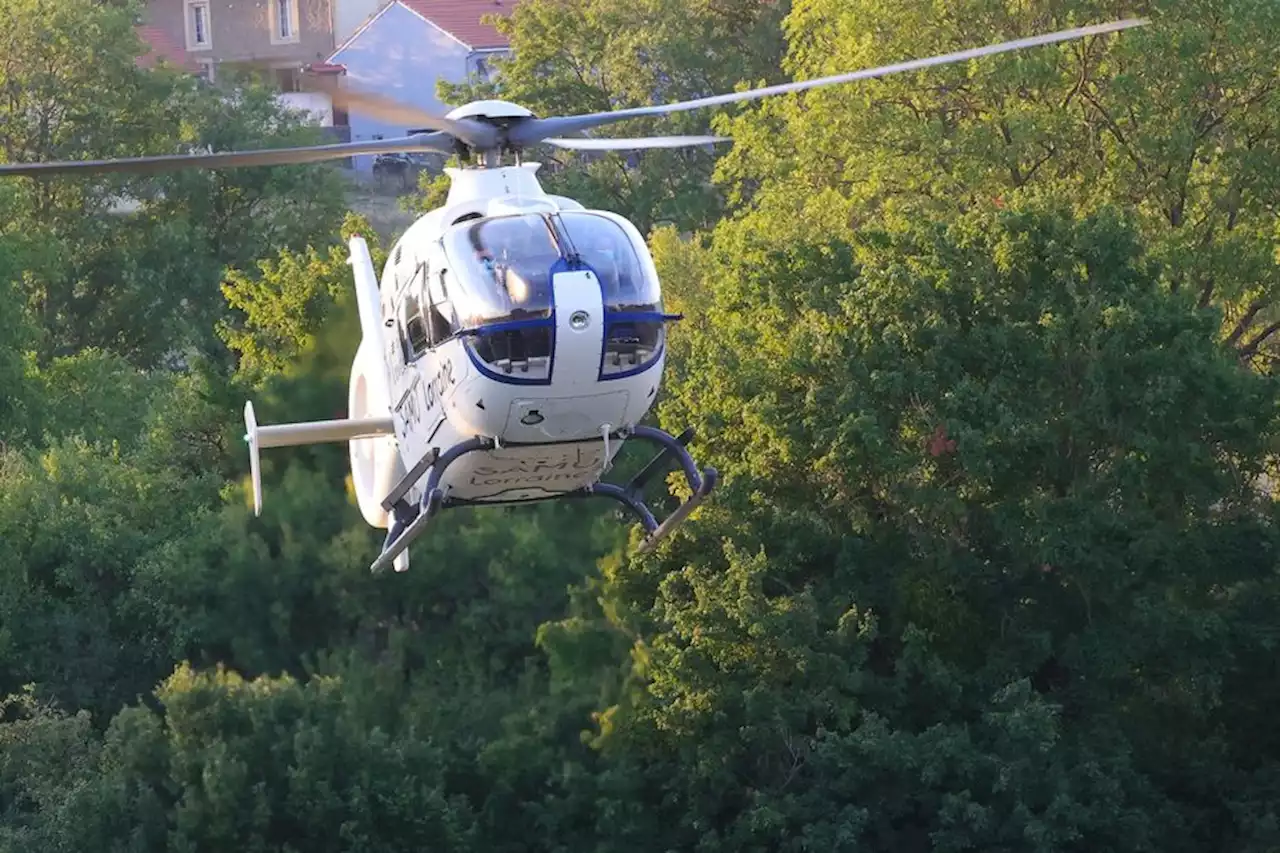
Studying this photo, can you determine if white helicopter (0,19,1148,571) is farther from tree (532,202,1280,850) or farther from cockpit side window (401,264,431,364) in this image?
tree (532,202,1280,850)

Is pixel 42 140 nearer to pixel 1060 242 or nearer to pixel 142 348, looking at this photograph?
pixel 142 348

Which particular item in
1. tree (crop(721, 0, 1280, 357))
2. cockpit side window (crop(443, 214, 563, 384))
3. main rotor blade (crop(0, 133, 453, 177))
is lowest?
tree (crop(721, 0, 1280, 357))

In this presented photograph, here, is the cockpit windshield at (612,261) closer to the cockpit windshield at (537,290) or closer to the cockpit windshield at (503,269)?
the cockpit windshield at (537,290)

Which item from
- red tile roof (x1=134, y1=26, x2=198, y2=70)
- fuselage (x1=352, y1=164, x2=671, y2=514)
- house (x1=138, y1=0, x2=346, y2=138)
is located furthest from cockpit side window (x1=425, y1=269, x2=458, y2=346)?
red tile roof (x1=134, y1=26, x2=198, y2=70)

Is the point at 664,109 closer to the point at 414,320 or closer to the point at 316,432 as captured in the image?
the point at 414,320

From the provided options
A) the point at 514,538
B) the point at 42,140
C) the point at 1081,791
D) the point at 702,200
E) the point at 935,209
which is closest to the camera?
the point at 1081,791

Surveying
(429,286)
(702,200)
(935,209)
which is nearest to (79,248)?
(702,200)
